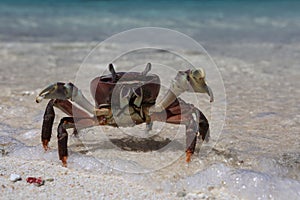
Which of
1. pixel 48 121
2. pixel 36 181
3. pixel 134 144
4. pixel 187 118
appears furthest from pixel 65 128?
pixel 187 118

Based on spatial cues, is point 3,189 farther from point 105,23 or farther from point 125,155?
point 105,23

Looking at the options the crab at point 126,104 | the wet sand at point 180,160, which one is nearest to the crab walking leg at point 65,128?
the crab at point 126,104

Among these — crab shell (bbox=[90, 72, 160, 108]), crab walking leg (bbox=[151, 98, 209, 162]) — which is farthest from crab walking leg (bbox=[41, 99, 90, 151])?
crab walking leg (bbox=[151, 98, 209, 162])

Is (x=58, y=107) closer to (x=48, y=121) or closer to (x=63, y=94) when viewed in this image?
(x=48, y=121)

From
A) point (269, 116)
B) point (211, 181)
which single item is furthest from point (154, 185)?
point (269, 116)

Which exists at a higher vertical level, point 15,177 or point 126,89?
point 126,89

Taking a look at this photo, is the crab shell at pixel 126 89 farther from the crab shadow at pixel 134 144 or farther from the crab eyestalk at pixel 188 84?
the crab shadow at pixel 134 144
